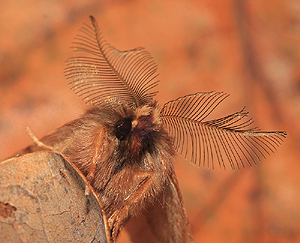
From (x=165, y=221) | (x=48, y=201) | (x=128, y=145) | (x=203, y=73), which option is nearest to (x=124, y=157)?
(x=128, y=145)

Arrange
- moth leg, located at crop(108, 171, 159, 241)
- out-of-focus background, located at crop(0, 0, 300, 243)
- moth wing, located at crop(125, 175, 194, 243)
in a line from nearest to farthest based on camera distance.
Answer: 1. moth leg, located at crop(108, 171, 159, 241)
2. moth wing, located at crop(125, 175, 194, 243)
3. out-of-focus background, located at crop(0, 0, 300, 243)

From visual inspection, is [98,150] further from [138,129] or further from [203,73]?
[203,73]

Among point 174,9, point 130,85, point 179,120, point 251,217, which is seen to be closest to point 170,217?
point 179,120

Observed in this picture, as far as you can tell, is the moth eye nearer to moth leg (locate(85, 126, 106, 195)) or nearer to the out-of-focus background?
moth leg (locate(85, 126, 106, 195))

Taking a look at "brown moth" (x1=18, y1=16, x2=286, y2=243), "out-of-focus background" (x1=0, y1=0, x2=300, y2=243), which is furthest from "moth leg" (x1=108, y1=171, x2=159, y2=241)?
"out-of-focus background" (x1=0, y1=0, x2=300, y2=243)

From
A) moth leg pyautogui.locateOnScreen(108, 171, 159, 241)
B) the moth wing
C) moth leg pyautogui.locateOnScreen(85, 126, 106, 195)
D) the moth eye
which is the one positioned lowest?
the moth wing

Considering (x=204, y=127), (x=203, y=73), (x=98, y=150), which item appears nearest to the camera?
(x=98, y=150)

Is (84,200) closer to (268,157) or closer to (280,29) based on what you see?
(268,157)
